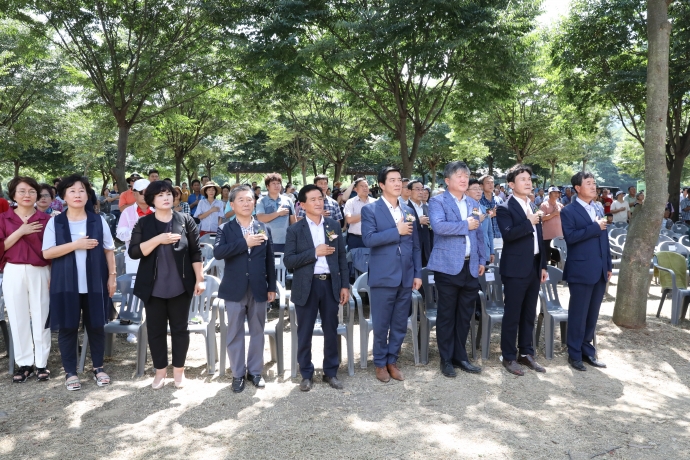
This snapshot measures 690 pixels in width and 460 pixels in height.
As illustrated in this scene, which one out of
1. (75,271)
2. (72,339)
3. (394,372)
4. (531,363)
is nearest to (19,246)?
(75,271)

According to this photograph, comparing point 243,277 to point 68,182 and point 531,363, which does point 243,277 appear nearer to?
point 68,182

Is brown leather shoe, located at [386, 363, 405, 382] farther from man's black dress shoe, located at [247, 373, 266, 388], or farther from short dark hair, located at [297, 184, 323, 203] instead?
short dark hair, located at [297, 184, 323, 203]

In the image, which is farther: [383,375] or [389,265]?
[383,375]

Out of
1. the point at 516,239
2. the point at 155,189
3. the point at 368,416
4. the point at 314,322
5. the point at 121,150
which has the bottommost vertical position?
the point at 368,416

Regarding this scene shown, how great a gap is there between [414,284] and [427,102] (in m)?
8.50

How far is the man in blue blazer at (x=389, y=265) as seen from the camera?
15.0 ft

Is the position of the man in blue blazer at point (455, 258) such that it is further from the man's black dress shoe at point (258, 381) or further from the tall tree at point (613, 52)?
the tall tree at point (613, 52)

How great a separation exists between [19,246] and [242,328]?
2054 mm

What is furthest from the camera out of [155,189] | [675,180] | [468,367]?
[675,180]

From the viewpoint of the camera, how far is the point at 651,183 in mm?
6191

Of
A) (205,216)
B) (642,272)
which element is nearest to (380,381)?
(642,272)

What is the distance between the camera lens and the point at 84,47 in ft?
38.9

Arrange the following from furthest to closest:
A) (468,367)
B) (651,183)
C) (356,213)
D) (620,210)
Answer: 1. (620,210)
2. (356,213)
3. (651,183)
4. (468,367)

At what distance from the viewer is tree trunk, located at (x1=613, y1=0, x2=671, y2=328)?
6078 millimetres
